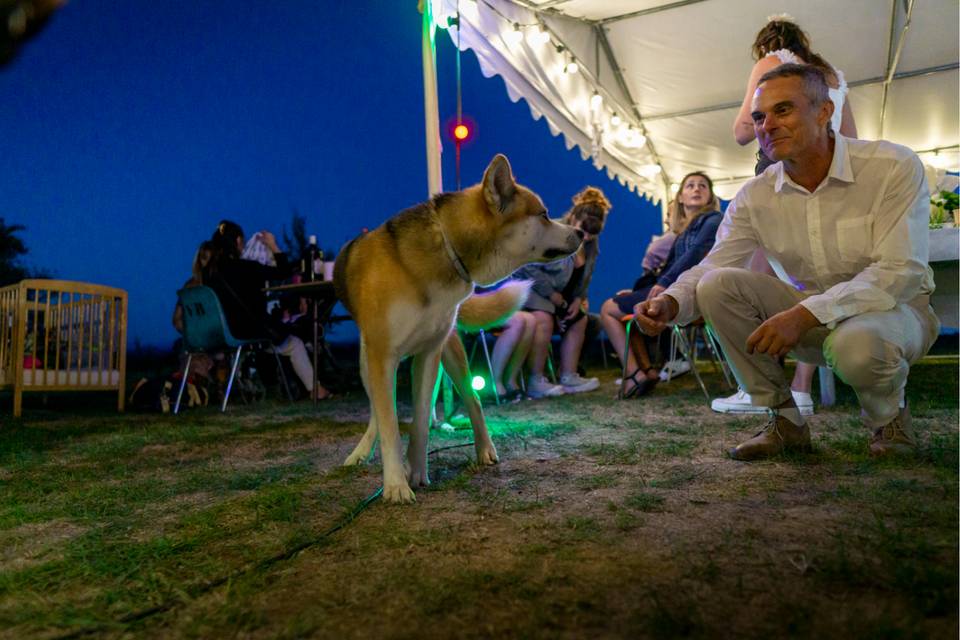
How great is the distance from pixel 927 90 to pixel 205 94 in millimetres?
24309

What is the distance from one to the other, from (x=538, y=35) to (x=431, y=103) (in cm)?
197

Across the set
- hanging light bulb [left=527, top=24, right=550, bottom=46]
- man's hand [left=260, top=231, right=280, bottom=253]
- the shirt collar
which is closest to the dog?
the shirt collar

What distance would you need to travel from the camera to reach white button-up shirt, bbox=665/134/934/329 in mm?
1848

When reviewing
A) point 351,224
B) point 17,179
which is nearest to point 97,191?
point 17,179

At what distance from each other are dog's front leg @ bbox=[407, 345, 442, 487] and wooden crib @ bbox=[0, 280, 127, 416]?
175 inches

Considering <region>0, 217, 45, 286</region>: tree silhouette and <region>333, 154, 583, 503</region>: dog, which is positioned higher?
<region>0, 217, 45, 286</region>: tree silhouette

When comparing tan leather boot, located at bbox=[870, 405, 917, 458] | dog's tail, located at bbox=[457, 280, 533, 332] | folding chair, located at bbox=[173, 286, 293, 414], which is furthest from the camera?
folding chair, located at bbox=[173, 286, 293, 414]

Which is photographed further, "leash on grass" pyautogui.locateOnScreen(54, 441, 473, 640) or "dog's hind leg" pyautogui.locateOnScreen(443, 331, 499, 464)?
"dog's hind leg" pyautogui.locateOnScreen(443, 331, 499, 464)

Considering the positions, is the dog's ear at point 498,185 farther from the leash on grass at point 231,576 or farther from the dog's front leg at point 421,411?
the leash on grass at point 231,576

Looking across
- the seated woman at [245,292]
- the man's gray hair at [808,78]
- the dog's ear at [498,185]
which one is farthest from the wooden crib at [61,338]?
the man's gray hair at [808,78]

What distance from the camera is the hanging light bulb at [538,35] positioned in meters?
5.66

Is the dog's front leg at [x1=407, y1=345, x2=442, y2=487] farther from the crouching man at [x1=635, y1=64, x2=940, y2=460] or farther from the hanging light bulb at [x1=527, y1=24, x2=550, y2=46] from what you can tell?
the hanging light bulb at [x1=527, y1=24, x2=550, y2=46]

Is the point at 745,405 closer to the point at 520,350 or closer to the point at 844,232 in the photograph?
the point at 844,232

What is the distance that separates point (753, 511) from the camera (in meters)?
1.47
